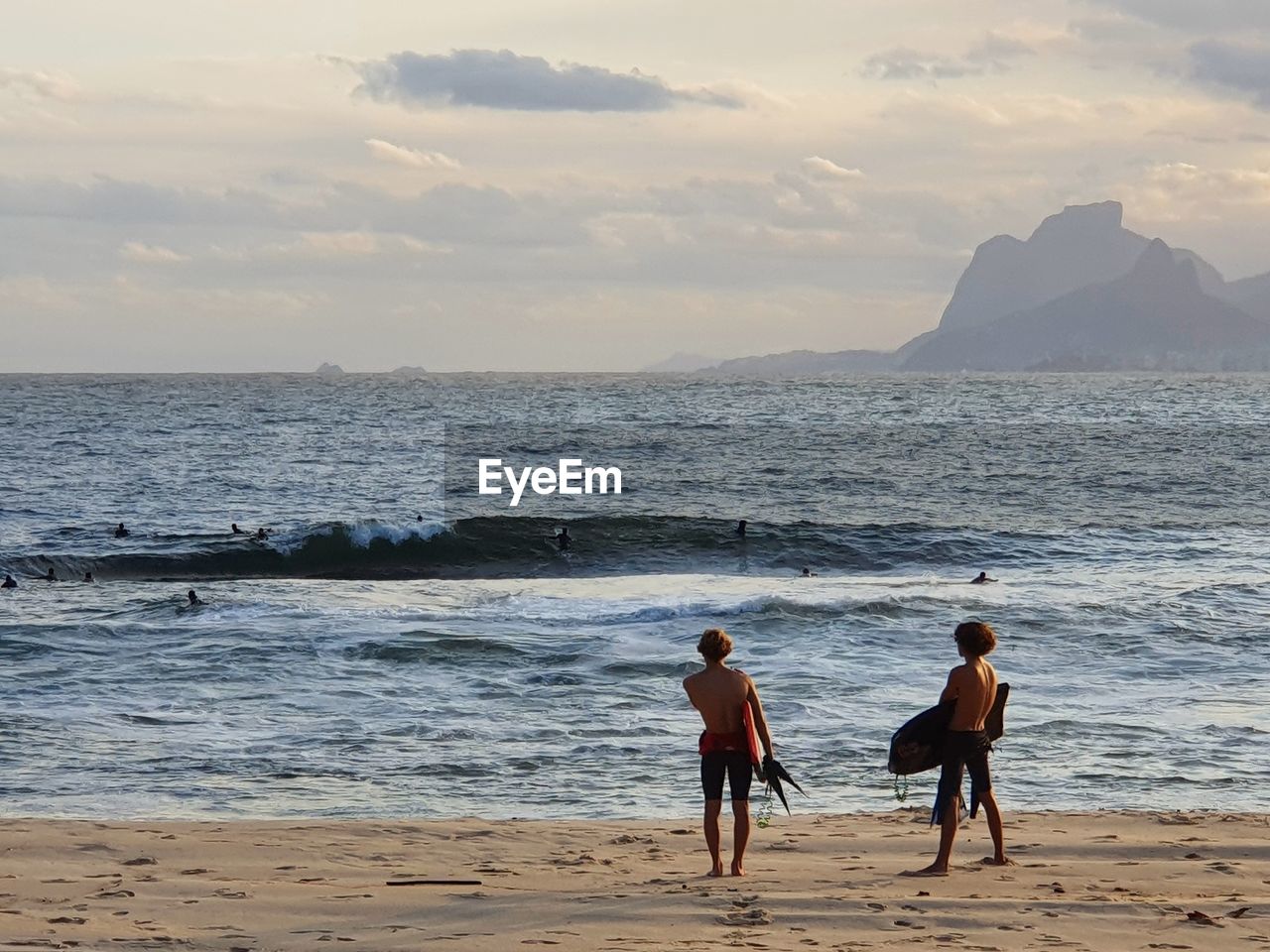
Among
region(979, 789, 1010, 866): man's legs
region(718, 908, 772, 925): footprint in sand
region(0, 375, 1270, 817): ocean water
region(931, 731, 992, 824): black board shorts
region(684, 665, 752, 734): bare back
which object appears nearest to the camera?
region(718, 908, 772, 925): footprint in sand

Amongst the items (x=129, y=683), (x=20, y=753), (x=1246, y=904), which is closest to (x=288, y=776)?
(x=20, y=753)

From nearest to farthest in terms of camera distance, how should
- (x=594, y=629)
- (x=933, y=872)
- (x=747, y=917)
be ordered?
(x=747, y=917)
(x=933, y=872)
(x=594, y=629)

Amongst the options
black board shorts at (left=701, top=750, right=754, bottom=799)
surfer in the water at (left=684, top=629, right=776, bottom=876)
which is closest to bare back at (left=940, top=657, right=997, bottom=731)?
surfer in the water at (left=684, top=629, right=776, bottom=876)

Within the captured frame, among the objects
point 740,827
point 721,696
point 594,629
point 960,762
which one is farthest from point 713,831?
point 594,629

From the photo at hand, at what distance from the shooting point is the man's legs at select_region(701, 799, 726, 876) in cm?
892

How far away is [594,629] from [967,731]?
1278cm

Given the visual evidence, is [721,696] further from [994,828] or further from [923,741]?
[994,828]

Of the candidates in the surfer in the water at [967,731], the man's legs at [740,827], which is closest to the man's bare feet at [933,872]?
the surfer in the water at [967,731]

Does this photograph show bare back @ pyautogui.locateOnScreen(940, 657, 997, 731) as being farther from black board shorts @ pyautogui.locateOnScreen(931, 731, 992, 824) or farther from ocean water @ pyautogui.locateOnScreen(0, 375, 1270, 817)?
ocean water @ pyautogui.locateOnScreen(0, 375, 1270, 817)

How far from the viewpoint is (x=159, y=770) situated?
1316 cm

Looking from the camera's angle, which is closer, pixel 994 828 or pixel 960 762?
pixel 960 762

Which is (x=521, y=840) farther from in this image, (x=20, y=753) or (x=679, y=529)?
(x=679, y=529)

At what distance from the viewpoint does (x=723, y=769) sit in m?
8.86

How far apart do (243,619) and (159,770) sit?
9.03 metres
